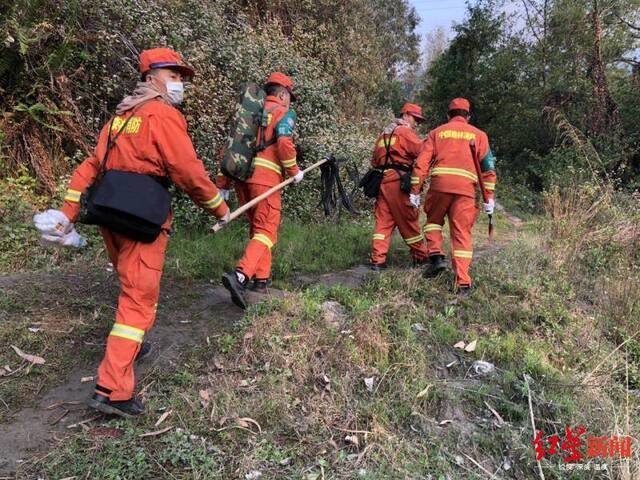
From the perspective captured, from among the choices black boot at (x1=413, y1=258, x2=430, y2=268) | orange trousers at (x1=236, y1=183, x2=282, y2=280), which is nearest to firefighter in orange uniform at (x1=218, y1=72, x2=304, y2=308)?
orange trousers at (x1=236, y1=183, x2=282, y2=280)

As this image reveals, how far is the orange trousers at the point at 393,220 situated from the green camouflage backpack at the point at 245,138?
188 centimetres

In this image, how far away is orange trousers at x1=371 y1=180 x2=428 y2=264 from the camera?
5.89m

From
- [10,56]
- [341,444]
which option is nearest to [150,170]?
[341,444]

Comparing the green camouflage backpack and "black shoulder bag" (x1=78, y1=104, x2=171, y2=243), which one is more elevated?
the green camouflage backpack

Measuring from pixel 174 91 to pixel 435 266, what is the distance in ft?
10.7

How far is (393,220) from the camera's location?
19.8ft

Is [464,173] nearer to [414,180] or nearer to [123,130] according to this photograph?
[414,180]

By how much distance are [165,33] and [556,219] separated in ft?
20.9

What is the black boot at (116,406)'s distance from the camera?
2.85m

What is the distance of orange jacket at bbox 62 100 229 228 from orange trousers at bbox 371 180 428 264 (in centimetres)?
314

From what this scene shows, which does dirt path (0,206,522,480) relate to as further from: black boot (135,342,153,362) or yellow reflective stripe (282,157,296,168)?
yellow reflective stripe (282,157,296,168)

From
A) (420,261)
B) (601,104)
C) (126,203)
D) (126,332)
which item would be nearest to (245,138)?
(126,203)

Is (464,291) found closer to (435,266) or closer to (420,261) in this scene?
(435,266)

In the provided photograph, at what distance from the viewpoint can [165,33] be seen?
7457 mm
